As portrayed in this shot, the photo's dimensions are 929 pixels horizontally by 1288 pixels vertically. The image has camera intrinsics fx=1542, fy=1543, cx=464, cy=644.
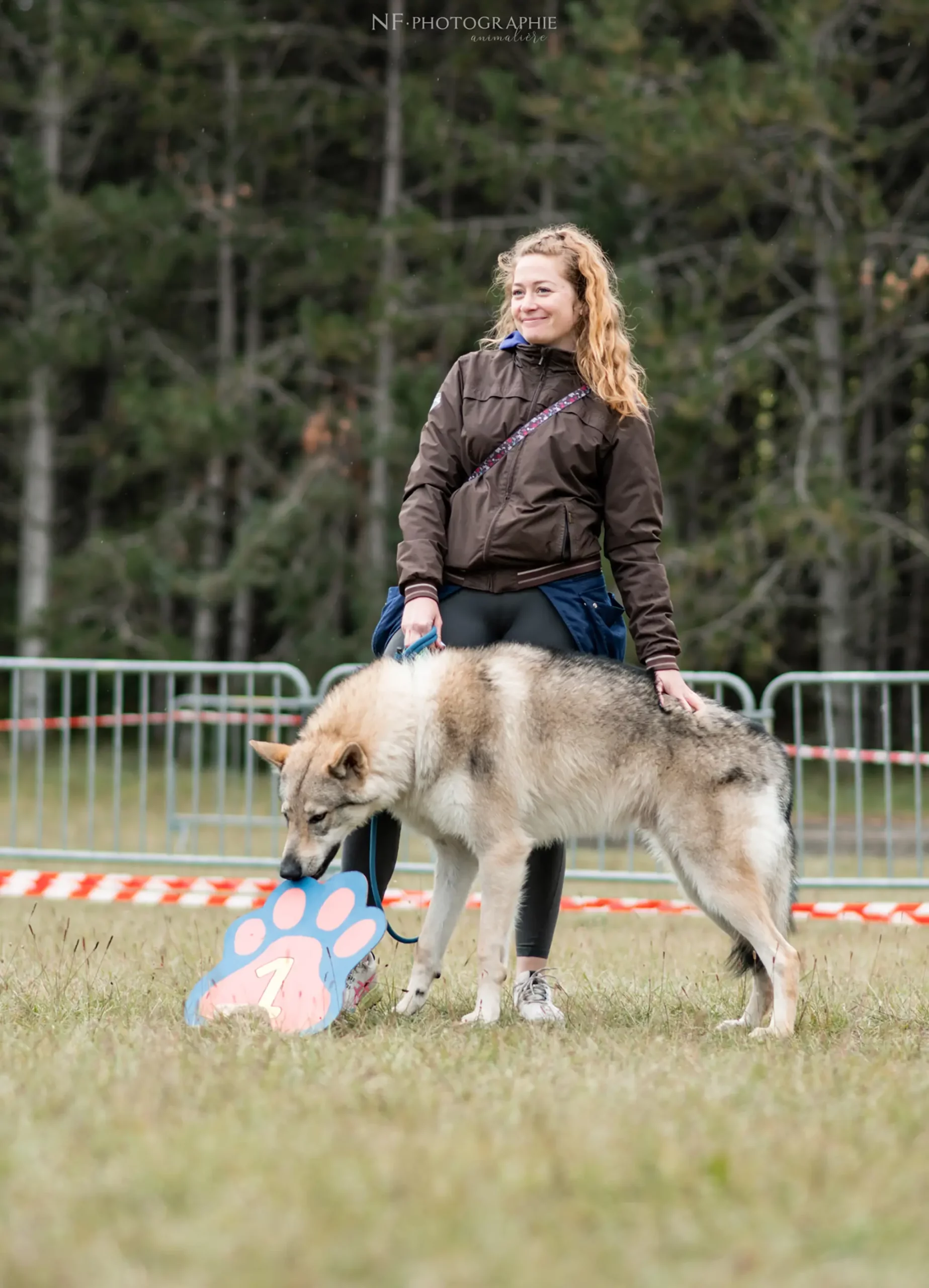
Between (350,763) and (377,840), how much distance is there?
510 millimetres

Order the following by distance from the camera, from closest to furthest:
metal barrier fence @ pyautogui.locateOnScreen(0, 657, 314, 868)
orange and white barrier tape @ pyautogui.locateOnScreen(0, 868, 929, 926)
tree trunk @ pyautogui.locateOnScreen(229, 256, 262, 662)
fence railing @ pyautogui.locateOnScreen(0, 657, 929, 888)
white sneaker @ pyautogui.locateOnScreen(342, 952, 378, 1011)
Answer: white sneaker @ pyautogui.locateOnScreen(342, 952, 378, 1011)
orange and white barrier tape @ pyautogui.locateOnScreen(0, 868, 929, 926)
fence railing @ pyautogui.locateOnScreen(0, 657, 929, 888)
metal barrier fence @ pyautogui.locateOnScreen(0, 657, 314, 868)
tree trunk @ pyautogui.locateOnScreen(229, 256, 262, 662)

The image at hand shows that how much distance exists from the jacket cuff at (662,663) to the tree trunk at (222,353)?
15.3 metres

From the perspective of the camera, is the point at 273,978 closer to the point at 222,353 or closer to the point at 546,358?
the point at 546,358

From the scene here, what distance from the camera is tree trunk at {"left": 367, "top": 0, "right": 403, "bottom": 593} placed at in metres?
18.7

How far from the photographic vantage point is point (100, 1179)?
267 cm

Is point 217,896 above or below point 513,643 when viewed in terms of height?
below

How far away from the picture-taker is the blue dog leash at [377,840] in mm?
4770

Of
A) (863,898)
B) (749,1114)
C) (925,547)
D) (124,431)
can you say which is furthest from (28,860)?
(124,431)

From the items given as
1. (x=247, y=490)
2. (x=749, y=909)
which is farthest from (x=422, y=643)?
(x=247, y=490)

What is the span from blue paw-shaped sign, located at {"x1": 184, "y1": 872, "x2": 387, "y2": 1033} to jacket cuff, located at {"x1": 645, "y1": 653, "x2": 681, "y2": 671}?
1.11 meters

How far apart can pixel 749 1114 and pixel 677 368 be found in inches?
543

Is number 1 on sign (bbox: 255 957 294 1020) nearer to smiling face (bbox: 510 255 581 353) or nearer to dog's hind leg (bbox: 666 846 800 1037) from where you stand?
dog's hind leg (bbox: 666 846 800 1037)

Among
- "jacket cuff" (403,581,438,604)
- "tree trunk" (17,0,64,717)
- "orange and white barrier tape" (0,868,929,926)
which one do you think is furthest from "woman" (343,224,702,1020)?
"tree trunk" (17,0,64,717)

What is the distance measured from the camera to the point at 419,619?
4.74m
